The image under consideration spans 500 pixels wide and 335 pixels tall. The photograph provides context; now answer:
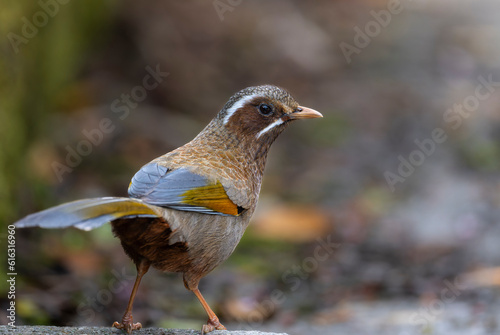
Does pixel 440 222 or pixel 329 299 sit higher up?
pixel 440 222

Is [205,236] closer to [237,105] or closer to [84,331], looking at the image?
[84,331]

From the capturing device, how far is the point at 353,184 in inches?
414

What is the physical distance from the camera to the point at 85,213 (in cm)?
346

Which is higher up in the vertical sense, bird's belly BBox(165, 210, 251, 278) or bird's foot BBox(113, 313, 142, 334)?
bird's belly BBox(165, 210, 251, 278)

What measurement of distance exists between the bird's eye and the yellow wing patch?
2.47 feet

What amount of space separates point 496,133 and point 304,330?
6241 millimetres

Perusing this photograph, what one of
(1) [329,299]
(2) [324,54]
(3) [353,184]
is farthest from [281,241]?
(2) [324,54]

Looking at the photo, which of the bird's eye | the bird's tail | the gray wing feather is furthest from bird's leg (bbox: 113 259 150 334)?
the bird's eye

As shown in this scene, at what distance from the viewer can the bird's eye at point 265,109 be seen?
496 centimetres

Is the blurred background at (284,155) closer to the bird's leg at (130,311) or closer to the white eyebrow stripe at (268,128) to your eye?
the bird's leg at (130,311)

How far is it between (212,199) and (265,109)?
3.02 feet

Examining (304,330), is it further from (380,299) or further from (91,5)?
(91,5)

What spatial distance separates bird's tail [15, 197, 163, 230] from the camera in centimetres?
330

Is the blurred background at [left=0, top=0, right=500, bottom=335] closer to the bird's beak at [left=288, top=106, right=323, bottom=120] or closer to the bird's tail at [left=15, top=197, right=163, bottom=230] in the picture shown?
the bird's beak at [left=288, top=106, right=323, bottom=120]
